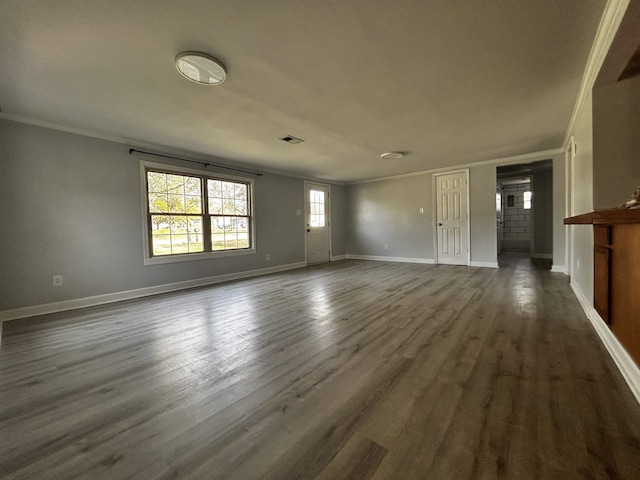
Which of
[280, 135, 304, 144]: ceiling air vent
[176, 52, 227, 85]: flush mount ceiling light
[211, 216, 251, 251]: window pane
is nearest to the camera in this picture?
[176, 52, 227, 85]: flush mount ceiling light

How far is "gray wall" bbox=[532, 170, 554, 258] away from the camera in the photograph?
23.0 feet

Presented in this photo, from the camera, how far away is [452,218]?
623 cm

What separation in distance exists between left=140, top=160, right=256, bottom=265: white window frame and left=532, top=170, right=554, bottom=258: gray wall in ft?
24.1

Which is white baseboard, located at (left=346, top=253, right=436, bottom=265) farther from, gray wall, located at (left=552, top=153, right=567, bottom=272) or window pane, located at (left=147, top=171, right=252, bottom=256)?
window pane, located at (left=147, top=171, right=252, bottom=256)

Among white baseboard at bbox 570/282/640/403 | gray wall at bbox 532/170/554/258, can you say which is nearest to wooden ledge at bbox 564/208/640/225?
white baseboard at bbox 570/282/640/403

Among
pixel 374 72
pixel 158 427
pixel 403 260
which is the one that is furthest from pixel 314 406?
pixel 403 260

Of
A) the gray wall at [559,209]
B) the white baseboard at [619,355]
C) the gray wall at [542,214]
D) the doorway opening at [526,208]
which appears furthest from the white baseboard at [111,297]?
the gray wall at [542,214]

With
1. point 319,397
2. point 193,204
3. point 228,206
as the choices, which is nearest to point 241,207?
point 228,206

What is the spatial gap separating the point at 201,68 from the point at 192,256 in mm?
3261

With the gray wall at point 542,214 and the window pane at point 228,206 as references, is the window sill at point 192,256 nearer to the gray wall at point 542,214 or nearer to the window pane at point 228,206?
the window pane at point 228,206

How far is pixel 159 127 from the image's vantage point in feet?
11.3

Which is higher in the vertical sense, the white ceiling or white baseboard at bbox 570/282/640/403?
the white ceiling

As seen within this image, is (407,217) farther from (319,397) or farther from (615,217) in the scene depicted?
(319,397)

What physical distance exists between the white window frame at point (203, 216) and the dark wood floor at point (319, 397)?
4.48 feet
